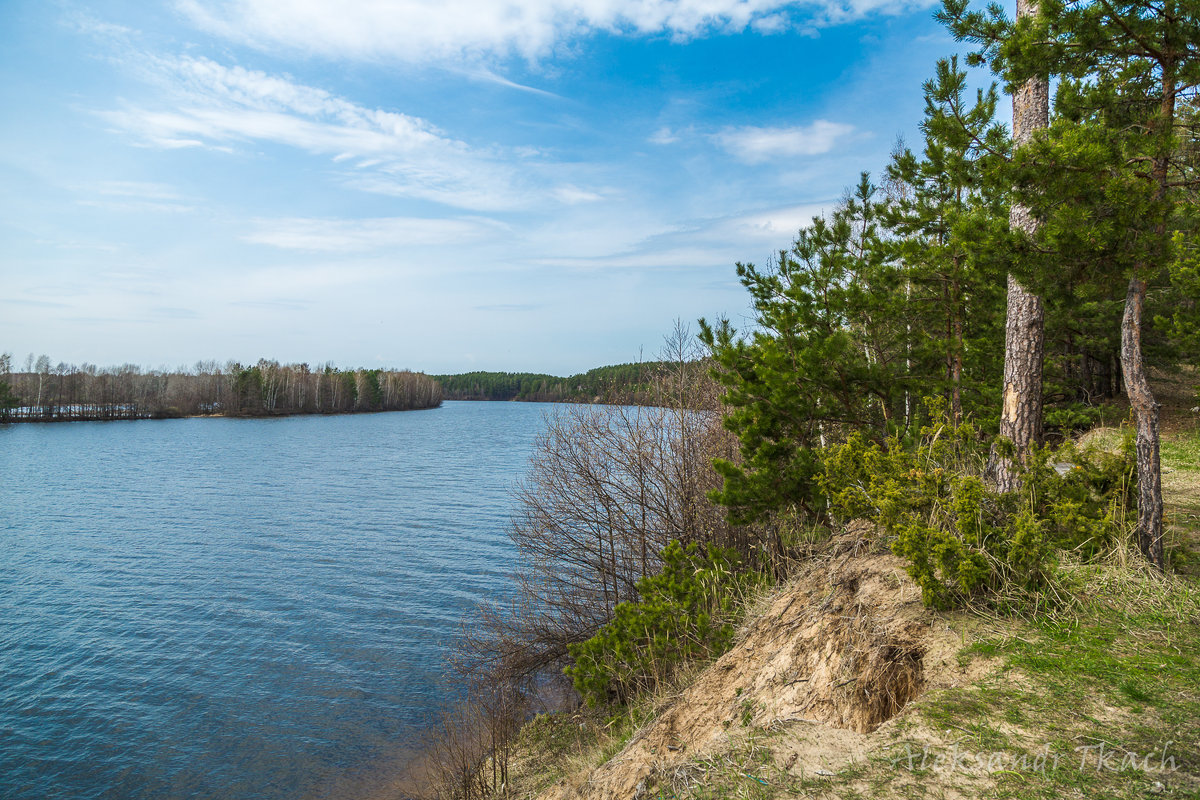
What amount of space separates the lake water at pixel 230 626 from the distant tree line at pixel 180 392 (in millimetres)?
64505

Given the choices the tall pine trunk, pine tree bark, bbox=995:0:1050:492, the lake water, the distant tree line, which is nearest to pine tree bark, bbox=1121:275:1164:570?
the tall pine trunk

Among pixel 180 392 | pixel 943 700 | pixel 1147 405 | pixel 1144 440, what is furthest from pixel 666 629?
pixel 180 392

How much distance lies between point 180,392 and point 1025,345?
11506 cm

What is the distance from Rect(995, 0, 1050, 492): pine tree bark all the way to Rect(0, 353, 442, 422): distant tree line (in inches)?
4121

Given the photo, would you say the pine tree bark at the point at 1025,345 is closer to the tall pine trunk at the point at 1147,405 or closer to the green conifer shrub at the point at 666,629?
the tall pine trunk at the point at 1147,405

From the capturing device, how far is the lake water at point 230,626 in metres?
10.7

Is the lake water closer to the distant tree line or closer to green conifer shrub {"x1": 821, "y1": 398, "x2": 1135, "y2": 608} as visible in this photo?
green conifer shrub {"x1": 821, "y1": 398, "x2": 1135, "y2": 608}

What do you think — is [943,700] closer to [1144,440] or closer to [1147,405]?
[1144,440]

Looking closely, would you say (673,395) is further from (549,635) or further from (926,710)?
(926,710)

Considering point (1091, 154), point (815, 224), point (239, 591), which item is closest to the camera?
point (1091, 154)

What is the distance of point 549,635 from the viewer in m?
12.3

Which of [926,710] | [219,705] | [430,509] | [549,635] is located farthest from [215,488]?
[926,710]

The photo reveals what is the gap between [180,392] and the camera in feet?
319

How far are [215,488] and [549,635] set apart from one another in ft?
96.7
